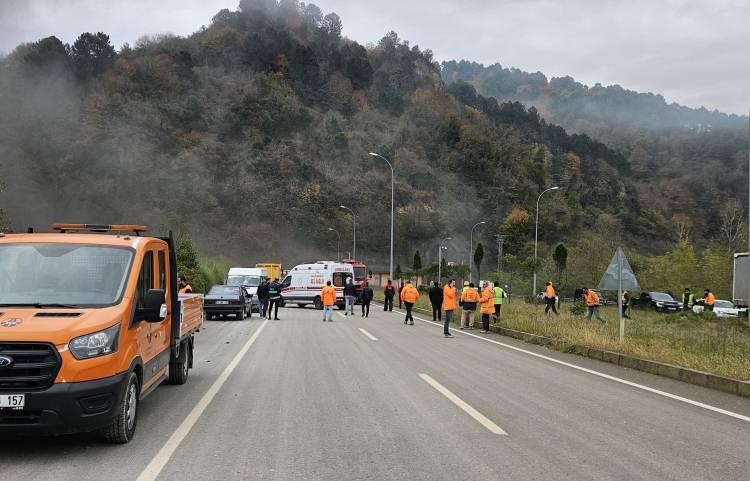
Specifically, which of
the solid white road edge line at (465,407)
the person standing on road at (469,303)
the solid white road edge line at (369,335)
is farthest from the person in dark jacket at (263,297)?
the solid white road edge line at (465,407)

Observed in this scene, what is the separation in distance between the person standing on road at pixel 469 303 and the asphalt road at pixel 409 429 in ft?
29.7

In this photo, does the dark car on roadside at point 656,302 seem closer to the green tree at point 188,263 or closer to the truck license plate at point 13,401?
the green tree at point 188,263

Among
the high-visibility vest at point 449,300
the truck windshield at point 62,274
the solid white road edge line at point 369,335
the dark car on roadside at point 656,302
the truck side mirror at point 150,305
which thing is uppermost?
the truck windshield at point 62,274

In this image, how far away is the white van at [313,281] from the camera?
125 ft

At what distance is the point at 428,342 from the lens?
17.4 m

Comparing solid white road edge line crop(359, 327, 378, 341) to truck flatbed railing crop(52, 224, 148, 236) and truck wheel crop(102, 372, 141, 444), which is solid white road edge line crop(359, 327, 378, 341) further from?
truck wheel crop(102, 372, 141, 444)

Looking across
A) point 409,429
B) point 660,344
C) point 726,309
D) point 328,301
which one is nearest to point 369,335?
point 328,301

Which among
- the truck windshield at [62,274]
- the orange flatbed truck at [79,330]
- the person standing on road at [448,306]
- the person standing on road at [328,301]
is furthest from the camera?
the person standing on road at [328,301]

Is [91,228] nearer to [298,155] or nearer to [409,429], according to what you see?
[409,429]

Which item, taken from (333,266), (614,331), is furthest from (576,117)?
(614,331)

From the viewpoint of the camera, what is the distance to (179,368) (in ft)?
31.8

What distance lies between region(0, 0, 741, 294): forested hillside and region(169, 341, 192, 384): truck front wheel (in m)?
45.6

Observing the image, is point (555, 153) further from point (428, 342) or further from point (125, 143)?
point (428, 342)

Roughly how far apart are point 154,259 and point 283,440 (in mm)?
2688
